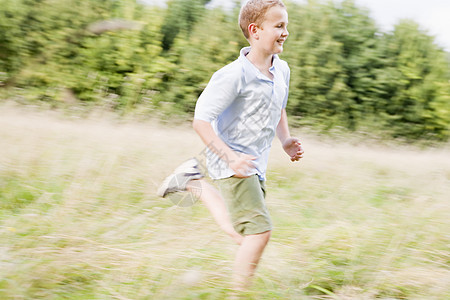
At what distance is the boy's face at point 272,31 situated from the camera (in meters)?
2.51

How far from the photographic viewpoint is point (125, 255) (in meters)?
2.91

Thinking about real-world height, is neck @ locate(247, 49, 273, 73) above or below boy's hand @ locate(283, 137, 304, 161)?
above

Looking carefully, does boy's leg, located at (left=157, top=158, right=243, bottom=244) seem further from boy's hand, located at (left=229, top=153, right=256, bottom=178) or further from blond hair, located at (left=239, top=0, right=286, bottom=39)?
blond hair, located at (left=239, top=0, right=286, bottom=39)

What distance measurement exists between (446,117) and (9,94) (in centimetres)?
992

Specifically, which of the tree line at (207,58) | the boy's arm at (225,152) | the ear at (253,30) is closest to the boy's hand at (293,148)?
the boy's arm at (225,152)

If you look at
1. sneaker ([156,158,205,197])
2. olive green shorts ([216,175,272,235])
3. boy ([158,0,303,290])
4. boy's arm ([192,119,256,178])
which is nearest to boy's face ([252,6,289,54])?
boy ([158,0,303,290])

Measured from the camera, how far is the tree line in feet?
37.2

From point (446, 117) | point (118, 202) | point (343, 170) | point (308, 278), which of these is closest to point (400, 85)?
point (446, 117)

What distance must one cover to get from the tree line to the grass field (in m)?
4.77

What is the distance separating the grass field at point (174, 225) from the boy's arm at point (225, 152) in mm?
584

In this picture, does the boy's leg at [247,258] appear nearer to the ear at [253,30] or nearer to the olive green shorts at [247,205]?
the olive green shorts at [247,205]

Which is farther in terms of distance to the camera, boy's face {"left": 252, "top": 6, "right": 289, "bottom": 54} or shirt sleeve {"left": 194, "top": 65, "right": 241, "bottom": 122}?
boy's face {"left": 252, "top": 6, "right": 289, "bottom": 54}

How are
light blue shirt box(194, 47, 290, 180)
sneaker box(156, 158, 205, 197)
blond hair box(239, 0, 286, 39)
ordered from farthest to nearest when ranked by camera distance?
sneaker box(156, 158, 205, 197) → blond hair box(239, 0, 286, 39) → light blue shirt box(194, 47, 290, 180)

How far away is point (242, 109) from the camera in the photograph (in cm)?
253
